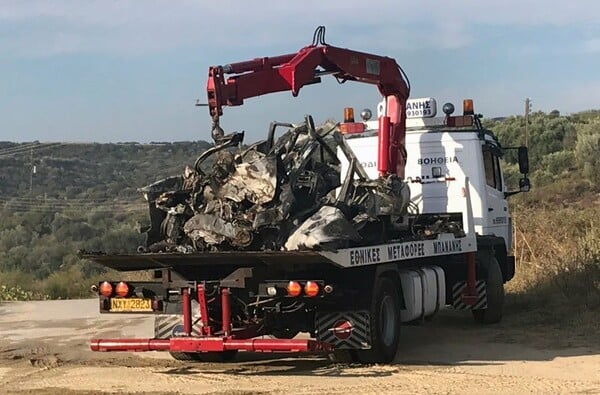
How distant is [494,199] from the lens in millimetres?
15500

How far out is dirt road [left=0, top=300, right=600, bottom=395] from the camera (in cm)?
959

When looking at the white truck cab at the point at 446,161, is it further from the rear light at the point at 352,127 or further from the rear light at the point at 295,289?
the rear light at the point at 295,289

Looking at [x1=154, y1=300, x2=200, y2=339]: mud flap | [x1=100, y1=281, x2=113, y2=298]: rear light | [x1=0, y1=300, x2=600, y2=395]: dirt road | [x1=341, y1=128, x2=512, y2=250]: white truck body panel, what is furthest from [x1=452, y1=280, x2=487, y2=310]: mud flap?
[x1=100, y1=281, x2=113, y2=298]: rear light

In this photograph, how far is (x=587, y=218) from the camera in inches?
935

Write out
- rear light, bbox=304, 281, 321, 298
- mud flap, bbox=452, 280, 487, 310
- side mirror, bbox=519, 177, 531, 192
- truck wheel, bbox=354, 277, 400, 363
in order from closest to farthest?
rear light, bbox=304, 281, 321, 298, truck wheel, bbox=354, 277, 400, 363, mud flap, bbox=452, 280, 487, 310, side mirror, bbox=519, 177, 531, 192

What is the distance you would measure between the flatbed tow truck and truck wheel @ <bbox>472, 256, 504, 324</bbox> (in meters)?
0.02

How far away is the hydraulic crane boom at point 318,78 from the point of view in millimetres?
12500

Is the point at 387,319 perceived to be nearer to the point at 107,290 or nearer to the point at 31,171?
the point at 107,290

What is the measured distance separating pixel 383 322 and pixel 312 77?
13.1ft

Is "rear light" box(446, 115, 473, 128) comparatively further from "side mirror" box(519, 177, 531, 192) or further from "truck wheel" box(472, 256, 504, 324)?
"truck wheel" box(472, 256, 504, 324)

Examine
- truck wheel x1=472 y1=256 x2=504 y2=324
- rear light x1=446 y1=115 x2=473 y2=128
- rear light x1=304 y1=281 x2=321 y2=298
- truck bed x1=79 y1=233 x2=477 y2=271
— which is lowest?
truck wheel x1=472 y1=256 x2=504 y2=324

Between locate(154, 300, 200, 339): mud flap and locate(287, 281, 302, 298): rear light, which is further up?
locate(287, 281, 302, 298): rear light

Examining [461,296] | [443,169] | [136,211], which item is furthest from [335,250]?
[136,211]

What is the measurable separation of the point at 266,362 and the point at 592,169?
32.8m
